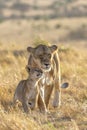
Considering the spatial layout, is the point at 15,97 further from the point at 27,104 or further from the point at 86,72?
the point at 86,72

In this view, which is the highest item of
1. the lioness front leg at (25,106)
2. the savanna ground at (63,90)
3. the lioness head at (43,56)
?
the lioness head at (43,56)

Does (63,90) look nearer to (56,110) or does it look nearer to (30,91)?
(56,110)

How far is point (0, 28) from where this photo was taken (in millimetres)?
42094

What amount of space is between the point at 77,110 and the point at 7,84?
193 centimetres

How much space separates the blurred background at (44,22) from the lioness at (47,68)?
47.1ft

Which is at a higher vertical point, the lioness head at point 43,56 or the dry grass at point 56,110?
the lioness head at point 43,56

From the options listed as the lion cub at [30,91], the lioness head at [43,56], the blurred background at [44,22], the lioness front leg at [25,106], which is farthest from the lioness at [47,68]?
the blurred background at [44,22]

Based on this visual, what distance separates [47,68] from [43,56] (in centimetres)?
25

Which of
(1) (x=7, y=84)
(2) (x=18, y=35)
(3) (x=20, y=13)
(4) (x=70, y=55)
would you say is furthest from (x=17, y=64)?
(3) (x=20, y=13)

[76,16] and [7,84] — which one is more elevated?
[7,84]

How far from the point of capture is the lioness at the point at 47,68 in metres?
8.98

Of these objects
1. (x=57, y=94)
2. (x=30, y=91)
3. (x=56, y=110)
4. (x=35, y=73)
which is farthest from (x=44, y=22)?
(x=35, y=73)

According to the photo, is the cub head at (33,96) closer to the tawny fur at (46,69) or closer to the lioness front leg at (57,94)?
the tawny fur at (46,69)

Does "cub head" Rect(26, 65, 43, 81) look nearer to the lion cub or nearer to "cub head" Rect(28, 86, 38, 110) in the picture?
the lion cub
